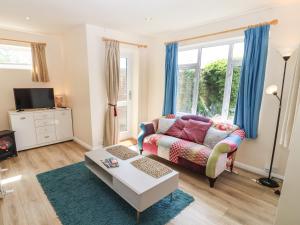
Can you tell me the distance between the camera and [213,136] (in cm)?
271

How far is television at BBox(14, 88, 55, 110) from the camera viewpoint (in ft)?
11.3

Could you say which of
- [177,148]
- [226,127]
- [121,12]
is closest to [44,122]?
[121,12]

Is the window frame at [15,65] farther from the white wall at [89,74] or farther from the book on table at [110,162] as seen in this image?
the book on table at [110,162]

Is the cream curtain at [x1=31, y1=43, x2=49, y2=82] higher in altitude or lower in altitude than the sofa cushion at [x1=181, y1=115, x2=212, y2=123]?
higher

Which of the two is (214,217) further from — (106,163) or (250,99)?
(250,99)

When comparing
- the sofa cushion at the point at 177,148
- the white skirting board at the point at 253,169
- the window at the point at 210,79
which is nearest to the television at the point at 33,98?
the sofa cushion at the point at 177,148

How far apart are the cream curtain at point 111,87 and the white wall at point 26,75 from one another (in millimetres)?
1491

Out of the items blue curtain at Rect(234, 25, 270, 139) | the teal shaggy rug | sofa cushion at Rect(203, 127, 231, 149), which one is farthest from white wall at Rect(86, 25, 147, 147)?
blue curtain at Rect(234, 25, 270, 139)

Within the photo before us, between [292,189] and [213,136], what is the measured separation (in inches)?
59.3

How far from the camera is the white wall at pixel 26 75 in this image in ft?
11.3

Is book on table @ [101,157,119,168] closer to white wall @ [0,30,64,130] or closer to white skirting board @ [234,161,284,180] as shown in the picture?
white skirting board @ [234,161,284,180]

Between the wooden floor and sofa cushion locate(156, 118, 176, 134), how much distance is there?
720 mm

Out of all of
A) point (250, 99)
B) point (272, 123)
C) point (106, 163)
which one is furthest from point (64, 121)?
point (272, 123)

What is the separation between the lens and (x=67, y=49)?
12.4ft
